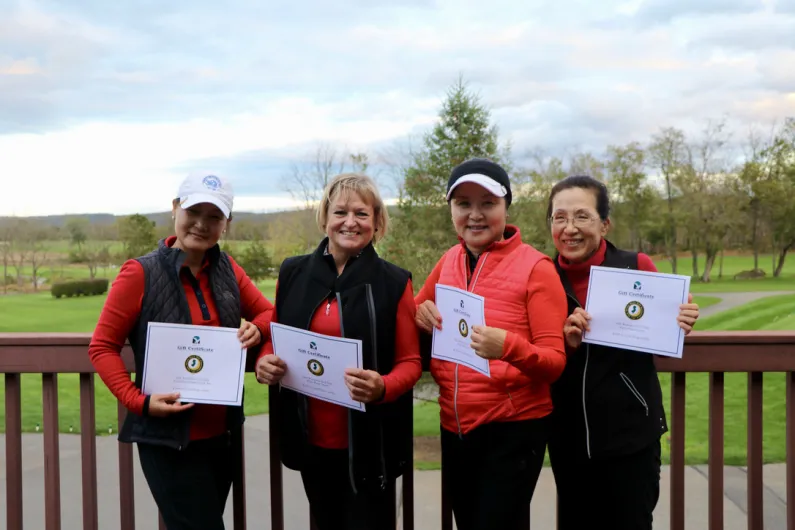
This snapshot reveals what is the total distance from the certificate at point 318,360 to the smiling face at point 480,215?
0.51m

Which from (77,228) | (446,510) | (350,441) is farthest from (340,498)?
(77,228)

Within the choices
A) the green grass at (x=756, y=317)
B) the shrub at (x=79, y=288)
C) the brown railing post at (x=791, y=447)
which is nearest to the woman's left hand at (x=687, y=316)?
the brown railing post at (x=791, y=447)

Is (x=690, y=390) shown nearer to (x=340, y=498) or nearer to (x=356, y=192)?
(x=340, y=498)

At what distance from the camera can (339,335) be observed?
189 cm

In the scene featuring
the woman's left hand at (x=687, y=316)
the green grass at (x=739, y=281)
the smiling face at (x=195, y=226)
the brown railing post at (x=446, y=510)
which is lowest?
the green grass at (x=739, y=281)

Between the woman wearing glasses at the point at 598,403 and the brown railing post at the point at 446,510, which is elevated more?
the woman wearing glasses at the point at 598,403

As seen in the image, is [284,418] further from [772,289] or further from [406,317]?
[772,289]

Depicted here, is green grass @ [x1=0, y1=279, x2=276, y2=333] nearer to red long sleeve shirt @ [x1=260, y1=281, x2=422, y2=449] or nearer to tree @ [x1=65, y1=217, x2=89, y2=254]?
tree @ [x1=65, y1=217, x2=89, y2=254]

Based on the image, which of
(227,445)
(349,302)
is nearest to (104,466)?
(227,445)

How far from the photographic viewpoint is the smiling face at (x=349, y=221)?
6.31 ft

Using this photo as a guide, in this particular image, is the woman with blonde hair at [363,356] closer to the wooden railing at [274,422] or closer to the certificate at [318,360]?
the certificate at [318,360]

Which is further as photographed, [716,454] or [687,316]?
[716,454]

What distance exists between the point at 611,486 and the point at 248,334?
1308 millimetres

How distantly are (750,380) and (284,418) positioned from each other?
1.83 metres
